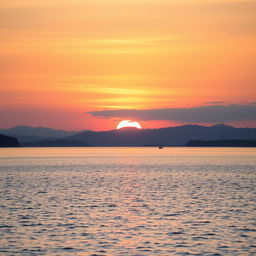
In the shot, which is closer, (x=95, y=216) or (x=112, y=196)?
(x=95, y=216)

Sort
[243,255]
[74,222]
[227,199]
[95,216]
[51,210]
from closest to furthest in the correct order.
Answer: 1. [243,255]
2. [74,222]
3. [95,216]
4. [51,210]
5. [227,199]

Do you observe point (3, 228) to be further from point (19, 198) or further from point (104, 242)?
point (19, 198)

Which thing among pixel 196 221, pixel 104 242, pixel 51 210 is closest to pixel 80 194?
pixel 51 210

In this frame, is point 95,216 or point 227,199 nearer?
point 95,216

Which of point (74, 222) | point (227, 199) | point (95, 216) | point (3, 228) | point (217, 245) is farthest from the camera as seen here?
point (227, 199)

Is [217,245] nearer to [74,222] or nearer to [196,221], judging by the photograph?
[196,221]

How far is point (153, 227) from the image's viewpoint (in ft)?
147

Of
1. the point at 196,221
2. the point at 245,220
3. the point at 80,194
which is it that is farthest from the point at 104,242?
the point at 80,194

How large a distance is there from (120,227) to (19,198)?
93.3ft

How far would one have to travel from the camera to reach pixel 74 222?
4759 cm

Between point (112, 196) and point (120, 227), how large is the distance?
2816 cm

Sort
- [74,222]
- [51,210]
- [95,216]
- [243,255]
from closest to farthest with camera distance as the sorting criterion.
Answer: [243,255] < [74,222] < [95,216] < [51,210]

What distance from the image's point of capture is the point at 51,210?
56.2m

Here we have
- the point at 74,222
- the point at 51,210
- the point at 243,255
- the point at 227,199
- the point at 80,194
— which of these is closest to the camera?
the point at 243,255
